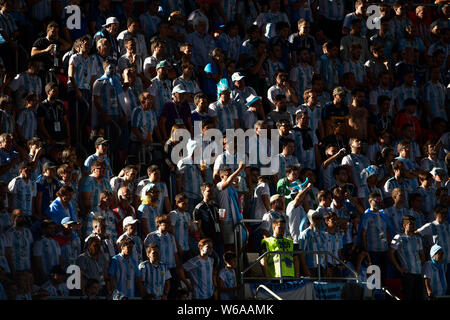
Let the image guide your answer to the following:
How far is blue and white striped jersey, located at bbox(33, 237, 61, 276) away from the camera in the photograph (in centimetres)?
1330

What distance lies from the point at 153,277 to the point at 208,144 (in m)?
2.36

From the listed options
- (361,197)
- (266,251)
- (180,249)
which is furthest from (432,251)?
(180,249)

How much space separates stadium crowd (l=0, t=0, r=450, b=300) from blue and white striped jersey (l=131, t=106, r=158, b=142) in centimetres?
2

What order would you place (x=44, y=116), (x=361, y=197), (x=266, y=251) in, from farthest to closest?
(x=361, y=197), (x=44, y=116), (x=266, y=251)

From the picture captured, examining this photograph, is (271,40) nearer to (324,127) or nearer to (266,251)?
(324,127)

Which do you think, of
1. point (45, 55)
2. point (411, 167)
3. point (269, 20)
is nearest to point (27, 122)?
point (45, 55)

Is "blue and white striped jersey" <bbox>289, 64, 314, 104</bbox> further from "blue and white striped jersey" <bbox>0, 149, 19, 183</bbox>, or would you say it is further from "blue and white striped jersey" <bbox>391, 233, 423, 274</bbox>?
"blue and white striped jersey" <bbox>0, 149, 19, 183</bbox>

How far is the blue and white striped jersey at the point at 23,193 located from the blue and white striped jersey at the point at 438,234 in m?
5.12

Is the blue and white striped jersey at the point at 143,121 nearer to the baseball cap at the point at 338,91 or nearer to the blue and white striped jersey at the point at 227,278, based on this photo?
the blue and white striped jersey at the point at 227,278

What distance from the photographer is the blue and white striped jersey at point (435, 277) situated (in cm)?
1493

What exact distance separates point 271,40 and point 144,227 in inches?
184

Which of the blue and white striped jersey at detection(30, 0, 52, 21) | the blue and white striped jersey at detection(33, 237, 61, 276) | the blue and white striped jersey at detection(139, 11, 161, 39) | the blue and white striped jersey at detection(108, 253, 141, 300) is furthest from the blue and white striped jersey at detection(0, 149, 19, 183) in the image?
the blue and white striped jersey at detection(139, 11, 161, 39)

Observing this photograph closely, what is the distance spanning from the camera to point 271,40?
17.6 metres

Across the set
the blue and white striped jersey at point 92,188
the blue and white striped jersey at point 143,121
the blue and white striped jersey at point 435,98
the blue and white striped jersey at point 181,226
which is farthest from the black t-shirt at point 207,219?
the blue and white striped jersey at point 435,98
